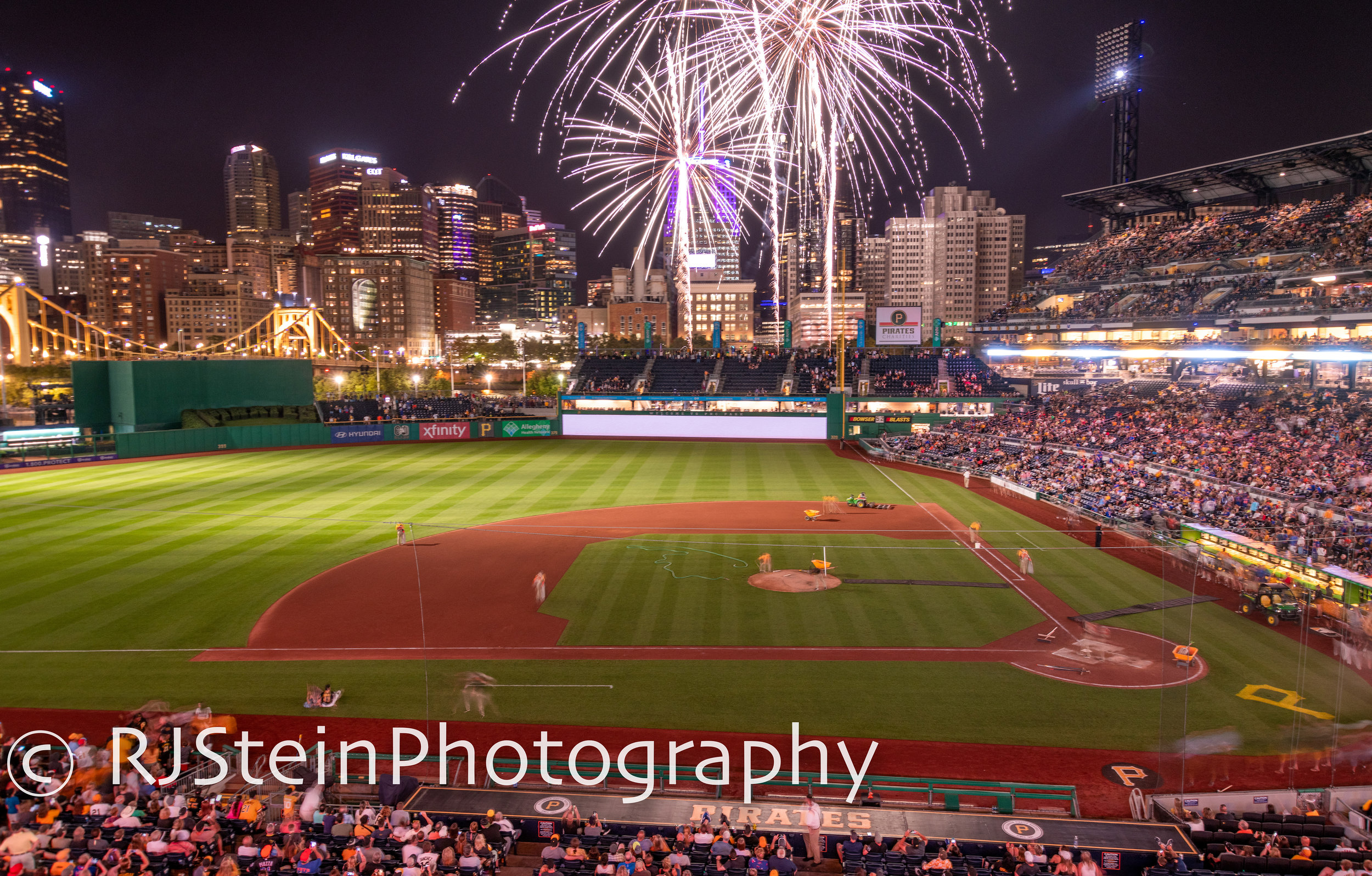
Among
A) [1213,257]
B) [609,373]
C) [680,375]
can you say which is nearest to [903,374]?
[680,375]

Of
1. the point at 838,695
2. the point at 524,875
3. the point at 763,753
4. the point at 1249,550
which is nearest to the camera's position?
the point at 524,875

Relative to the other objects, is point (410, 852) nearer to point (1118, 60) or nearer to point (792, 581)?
point (792, 581)

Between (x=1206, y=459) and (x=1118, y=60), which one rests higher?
(x=1118, y=60)

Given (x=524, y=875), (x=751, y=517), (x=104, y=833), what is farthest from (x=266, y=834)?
(x=751, y=517)

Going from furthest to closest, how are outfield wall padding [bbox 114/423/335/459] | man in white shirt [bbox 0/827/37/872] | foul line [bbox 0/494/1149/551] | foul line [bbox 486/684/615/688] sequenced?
outfield wall padding [bbox 114/423/335/459] → foul line [bbox 0/494/1149/551] → foul line [bbox 486/684/615/688] → man in white shirt [bbox 0/827/37/872]

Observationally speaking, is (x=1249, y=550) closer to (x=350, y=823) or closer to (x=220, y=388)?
(x=350, y=823)

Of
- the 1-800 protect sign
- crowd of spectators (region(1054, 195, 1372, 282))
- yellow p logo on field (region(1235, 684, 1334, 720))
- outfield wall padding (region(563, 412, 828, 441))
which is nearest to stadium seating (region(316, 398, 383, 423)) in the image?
outfield wall padding (region(563, 412, 828, 441))

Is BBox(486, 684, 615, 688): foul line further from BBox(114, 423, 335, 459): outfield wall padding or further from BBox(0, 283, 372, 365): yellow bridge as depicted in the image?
BBox(0, 283, 372, 365): yellow bridge
